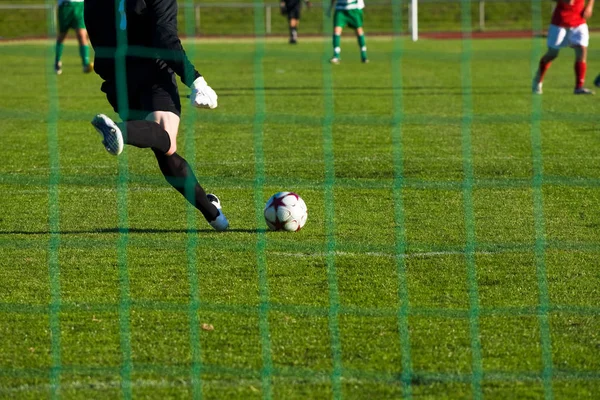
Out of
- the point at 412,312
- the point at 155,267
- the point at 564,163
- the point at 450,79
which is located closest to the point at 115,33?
the point at 155,267

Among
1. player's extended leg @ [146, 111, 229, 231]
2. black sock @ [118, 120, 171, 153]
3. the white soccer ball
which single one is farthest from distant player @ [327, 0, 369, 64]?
black sock @ [118, 120, 171, 153]

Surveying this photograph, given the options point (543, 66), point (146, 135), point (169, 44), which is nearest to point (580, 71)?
point (543, 66)

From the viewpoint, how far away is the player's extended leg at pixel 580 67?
14023mm

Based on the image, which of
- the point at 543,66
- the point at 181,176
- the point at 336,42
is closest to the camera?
the point at 181,176

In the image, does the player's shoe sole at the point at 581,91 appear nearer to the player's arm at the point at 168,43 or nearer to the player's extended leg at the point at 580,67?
the player's extended leg at the point at 580,67

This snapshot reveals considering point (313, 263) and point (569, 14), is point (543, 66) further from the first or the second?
point (313, 263)

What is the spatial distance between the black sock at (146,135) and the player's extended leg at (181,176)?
85mm

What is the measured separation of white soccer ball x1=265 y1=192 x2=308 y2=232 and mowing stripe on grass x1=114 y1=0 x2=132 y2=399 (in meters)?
0.89

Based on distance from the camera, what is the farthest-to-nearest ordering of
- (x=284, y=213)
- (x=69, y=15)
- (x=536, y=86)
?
(x=69, y=15), (x=536, y=86), (x=284, y=213)

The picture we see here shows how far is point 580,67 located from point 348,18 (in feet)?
19.8

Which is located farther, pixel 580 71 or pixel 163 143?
pixel 580 71

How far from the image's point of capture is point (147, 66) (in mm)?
6305

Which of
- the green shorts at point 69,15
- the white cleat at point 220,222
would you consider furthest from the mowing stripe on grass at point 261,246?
the green shorts at point 69,15

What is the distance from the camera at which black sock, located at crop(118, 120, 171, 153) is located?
5.84m
